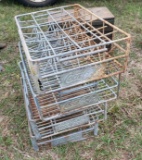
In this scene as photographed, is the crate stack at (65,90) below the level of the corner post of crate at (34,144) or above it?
above

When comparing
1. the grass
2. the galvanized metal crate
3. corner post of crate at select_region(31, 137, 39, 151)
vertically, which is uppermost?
the galvanized metal crate

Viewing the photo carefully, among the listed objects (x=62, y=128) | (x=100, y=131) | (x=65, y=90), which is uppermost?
(x=65, y=90)

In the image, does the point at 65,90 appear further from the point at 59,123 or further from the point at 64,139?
the point at 64,139

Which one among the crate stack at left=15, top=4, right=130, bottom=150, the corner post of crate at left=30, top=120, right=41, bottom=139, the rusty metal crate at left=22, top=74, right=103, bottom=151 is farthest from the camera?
the rusty metal crate at left=22, top=74, right=103, bottom=151

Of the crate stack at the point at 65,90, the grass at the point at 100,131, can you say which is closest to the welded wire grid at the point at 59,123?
the crate stack at the point at 65,90

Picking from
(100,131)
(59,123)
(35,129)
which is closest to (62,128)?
(59,123)

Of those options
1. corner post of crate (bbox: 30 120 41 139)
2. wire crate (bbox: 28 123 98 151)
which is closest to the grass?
wire crate (bbox: 28 123 98 151)

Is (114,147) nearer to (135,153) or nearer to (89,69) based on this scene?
(135,153)

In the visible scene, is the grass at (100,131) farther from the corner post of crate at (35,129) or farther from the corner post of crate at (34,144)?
the corner post of crate at (35,129)

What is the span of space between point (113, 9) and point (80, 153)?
8.46ft

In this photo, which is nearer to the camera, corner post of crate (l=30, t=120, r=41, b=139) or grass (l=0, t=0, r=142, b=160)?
corner post of crate (l=30, t=120, r=41, b=139)

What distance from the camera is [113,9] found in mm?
3766

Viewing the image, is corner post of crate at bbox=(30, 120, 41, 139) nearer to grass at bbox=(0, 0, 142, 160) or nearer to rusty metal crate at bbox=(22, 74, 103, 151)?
rusty metal crate at bbox=(22, 74, 103, 151)

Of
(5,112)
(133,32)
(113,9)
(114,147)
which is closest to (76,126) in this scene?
(114,147)
